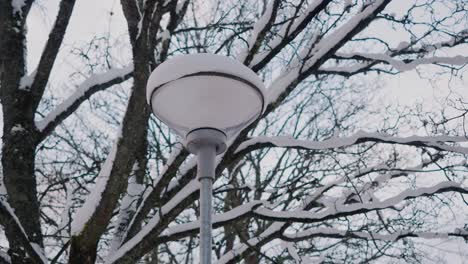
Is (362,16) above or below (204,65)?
above

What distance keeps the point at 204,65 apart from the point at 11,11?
3.07 m

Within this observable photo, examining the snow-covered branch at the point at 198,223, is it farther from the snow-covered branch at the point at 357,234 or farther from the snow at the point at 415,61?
Result: the snow at the point at 415,61

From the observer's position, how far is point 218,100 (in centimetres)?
234

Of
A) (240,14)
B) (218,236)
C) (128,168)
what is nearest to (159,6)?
(128,168)

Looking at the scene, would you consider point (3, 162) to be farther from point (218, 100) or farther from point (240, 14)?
point (240, 14)

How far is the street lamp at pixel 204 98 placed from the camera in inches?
90.8

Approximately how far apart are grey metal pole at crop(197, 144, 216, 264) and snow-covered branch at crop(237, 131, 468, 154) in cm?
205

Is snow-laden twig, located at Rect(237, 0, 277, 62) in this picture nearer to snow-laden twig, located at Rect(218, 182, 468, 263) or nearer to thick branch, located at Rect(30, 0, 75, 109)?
snow-laden twig, located at Rect(218, 182, 468, 263)

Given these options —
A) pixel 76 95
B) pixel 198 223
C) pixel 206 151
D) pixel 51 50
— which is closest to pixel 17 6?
pixel 51 50

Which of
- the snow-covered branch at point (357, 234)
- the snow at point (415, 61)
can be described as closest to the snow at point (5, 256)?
the snow-covered branch at point (357, 234)

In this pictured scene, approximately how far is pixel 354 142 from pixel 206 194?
8.09 feet

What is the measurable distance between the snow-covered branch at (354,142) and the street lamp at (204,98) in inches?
78.4

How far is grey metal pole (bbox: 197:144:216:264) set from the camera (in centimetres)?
209

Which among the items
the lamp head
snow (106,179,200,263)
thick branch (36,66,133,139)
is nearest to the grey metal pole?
the lamp head
